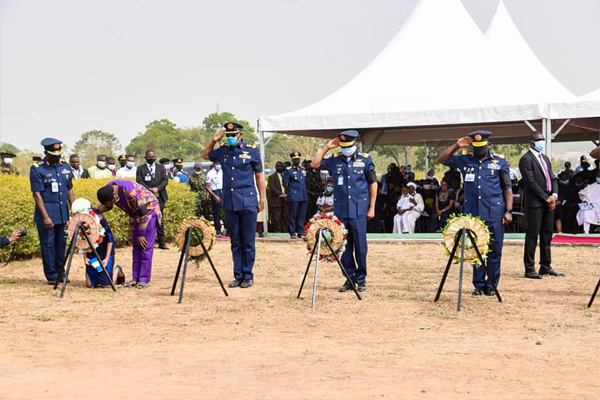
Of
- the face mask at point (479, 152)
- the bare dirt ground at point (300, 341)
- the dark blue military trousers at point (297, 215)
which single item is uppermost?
the face mask at point (479, 152)

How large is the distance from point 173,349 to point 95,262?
3825mm

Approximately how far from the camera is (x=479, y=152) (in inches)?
381

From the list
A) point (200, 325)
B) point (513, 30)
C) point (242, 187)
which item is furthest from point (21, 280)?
point (513, 30)

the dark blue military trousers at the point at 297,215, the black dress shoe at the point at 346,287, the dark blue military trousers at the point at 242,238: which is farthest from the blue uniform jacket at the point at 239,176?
the dark blue military trousers at the point at 297,215

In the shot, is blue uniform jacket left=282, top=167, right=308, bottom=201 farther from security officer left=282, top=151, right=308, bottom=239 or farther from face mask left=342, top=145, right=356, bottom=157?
face mask left=342, top=145, right=356, bottom=157

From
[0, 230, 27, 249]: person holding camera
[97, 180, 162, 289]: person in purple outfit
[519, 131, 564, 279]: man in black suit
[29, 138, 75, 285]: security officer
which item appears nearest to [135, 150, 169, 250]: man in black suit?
[29, 138, 75, 285]: security officer

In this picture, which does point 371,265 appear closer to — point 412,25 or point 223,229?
point 223,229

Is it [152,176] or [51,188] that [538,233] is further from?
[152,176]

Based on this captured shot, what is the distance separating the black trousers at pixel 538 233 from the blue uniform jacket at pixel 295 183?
262 inches

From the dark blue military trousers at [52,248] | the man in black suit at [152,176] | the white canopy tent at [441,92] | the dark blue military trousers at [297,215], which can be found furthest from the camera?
the dark blue military trousers at [297,215]

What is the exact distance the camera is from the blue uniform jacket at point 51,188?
10.7 m

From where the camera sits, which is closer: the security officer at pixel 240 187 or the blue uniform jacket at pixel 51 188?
the security officer at pixel 240 187

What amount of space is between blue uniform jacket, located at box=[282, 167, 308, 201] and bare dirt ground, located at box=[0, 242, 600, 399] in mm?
5450

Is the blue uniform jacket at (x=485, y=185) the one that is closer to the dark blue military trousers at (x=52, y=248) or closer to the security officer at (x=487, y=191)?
the security officer at (x=487, y=191)
